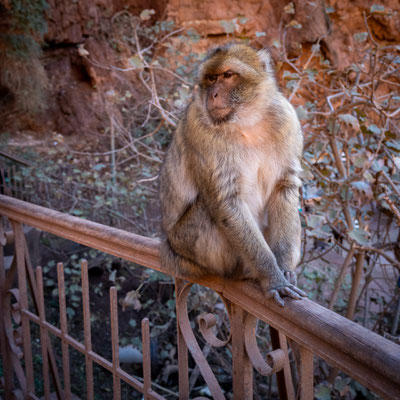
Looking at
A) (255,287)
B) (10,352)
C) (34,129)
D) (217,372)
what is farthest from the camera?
(34,129)

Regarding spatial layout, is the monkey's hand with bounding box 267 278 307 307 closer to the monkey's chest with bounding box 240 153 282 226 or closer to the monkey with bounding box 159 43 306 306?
the monkey with bounding box 159 43 306 306

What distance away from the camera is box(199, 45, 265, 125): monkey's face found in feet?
5.80

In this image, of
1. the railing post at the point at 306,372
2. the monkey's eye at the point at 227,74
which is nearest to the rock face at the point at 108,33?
the monkey's eye at the point at 227,74

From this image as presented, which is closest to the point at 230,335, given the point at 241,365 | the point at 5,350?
the point at 241,365

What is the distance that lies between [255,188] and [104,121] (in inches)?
361

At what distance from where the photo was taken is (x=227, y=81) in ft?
5.94

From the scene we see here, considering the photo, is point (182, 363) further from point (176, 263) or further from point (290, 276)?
point (290, 276)

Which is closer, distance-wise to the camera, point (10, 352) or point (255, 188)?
point (255, 188)

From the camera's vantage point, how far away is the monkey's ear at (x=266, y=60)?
6.40 ft

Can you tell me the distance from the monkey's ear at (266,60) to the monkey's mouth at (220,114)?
1.15 ft

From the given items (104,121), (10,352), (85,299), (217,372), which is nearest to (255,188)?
(85,299)

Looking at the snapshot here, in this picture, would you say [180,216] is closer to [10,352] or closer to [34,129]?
[10,352]

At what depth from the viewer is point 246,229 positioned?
1.69m

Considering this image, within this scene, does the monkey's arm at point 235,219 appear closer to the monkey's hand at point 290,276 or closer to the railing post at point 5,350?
the monkey's hand at point 290,276
